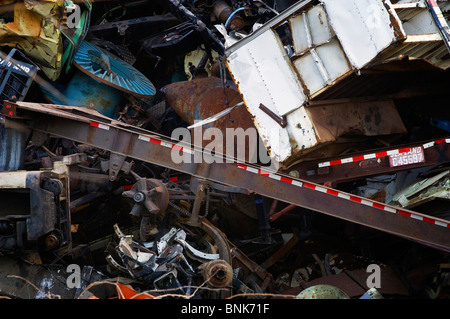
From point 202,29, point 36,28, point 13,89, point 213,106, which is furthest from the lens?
point 202,29

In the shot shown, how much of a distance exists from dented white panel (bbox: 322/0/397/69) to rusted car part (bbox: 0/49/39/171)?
3.65 meters

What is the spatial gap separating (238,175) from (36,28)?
11.3 ft

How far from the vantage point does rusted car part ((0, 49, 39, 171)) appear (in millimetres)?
6344

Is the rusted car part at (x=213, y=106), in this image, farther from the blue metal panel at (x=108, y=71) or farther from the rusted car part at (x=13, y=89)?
the rusted car part at (x=13, y=89)

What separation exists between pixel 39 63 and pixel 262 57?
10.3ft

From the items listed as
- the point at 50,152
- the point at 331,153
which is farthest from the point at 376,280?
the point at 50,152

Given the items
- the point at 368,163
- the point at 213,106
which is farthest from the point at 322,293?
the point at 213,106

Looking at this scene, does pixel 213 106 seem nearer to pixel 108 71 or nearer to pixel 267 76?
pixel 267 76

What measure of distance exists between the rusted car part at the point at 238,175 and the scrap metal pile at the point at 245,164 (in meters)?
0.01

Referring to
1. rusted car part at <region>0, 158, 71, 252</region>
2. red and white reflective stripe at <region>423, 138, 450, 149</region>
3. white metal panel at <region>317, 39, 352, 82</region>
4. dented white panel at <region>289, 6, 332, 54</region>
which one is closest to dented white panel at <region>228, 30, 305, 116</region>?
dented white panel at <region>289, 6, 332, 54</region>

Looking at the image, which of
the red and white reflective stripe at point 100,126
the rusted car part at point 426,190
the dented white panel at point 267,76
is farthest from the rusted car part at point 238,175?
the dented white panel at point 267,76

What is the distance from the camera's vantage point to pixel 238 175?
19.6ft

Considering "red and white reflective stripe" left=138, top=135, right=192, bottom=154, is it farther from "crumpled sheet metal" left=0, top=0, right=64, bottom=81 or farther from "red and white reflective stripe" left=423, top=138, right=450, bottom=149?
"red and white reflective stripe" left=423, top=138, right=450, bottom=149

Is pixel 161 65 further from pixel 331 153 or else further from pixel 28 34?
pixel 331 153
